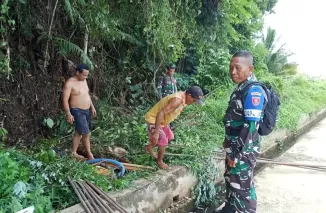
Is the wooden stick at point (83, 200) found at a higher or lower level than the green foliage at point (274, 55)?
lower

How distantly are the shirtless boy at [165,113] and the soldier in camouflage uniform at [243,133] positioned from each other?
792 mm

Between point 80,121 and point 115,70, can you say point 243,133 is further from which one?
point 115,70

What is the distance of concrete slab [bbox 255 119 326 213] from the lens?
4.44m

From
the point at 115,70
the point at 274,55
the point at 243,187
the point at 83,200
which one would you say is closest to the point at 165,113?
the point at 243,187

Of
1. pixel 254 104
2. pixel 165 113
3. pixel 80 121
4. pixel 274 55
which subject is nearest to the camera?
pixel 254 104

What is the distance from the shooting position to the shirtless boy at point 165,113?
4.16 metres

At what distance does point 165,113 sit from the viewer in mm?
4273

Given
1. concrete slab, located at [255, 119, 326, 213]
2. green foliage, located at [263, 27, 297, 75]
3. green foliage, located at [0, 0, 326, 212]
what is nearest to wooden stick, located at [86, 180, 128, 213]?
green foliage, located at [0, 0, 326, 212]

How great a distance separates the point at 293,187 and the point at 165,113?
2602mm

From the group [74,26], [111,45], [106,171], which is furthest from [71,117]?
[111,45]

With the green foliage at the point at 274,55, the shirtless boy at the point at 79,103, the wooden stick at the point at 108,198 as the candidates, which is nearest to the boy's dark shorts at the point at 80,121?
the shirtless boy at the point at 79,103

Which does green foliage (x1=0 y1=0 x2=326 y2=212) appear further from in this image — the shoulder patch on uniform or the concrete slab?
the shoulder patch on uniform

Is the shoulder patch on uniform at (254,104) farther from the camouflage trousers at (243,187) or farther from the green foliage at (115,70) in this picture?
the green foliage at (115,70)

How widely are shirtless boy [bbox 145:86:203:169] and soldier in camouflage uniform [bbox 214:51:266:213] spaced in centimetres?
79
